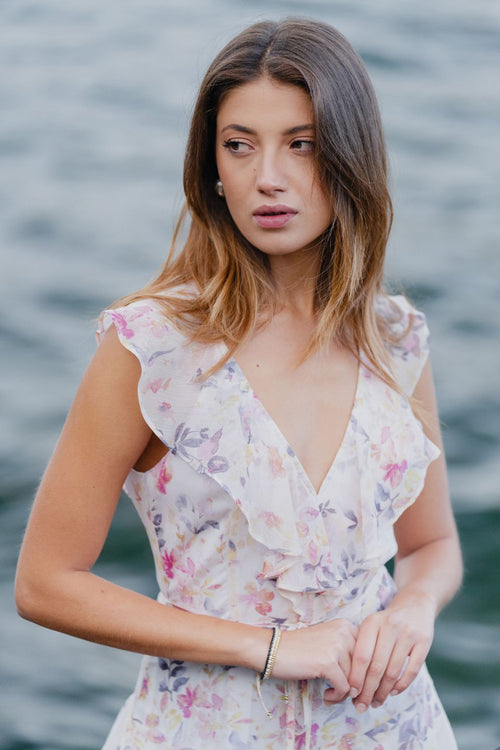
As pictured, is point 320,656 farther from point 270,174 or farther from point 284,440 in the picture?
point 270,174

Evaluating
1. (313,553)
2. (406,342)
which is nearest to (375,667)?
(313,553)

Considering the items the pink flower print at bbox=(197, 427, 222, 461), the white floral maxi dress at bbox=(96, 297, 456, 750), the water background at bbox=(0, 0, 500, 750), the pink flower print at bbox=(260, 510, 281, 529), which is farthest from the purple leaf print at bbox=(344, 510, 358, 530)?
the water background at bbox=(0, 0, 500, 750)

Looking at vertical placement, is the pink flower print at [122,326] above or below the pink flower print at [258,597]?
above

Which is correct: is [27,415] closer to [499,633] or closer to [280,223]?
[499,633]

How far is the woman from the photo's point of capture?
5.40 ft

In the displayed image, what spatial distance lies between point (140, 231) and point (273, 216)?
3.65 meters

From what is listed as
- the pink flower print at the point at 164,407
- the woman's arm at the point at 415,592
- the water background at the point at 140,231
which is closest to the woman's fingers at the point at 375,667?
the woman's arm at the point at 415,592

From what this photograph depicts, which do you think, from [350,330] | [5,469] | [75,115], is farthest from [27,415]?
[350,330]

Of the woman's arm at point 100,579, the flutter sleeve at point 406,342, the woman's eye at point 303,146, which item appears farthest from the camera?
the flutter sleeve at point 406,342

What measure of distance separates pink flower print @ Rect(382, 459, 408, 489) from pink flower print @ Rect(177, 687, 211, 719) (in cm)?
43

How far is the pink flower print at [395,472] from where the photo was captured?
1806 millimetres

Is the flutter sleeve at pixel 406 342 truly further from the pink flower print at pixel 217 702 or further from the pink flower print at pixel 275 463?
the pink flower print at pixel 217 702

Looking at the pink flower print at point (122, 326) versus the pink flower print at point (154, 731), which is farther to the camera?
the pink flower print at point (154, 731)

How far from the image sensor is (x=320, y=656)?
1640 mm
